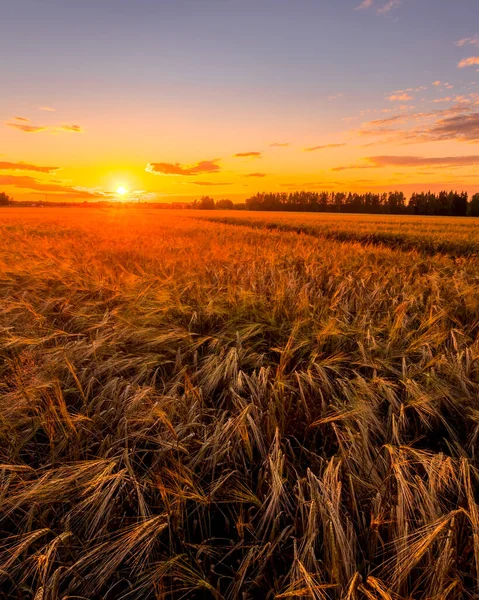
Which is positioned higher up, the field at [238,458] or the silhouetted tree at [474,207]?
the silhouetted tree at [474,207]

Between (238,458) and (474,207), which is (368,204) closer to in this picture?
(474,207)

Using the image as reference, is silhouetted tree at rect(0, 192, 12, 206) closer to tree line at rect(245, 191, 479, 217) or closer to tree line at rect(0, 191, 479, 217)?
tree line at rect(0, 191, 479, 217)

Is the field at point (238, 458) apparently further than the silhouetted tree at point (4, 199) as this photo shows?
No

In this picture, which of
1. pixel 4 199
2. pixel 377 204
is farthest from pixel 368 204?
pixel 4 199

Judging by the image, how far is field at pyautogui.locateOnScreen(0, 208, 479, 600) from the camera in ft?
3.60

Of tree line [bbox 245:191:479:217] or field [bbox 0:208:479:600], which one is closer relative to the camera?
field [bbox 0:208:479:600]

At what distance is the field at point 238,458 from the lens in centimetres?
110

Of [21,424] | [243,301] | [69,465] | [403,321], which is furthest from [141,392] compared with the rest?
[403,321]

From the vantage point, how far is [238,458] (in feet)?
5.15

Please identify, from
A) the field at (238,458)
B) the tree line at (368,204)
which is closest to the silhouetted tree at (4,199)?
the tree line at (368,204)

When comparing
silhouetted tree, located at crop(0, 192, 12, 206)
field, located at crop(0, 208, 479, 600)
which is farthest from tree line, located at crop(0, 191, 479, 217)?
field, located at crop(0, 208, 479, 600)

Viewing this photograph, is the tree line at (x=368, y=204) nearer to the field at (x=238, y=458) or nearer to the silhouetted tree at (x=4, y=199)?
the silhouetted tree at (x=4, y=199)

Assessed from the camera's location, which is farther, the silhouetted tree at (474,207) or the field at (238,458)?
the silhouetted tree at (474,207)

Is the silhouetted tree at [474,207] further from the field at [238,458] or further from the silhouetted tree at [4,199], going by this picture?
the silhouetted tree at [4,199]
